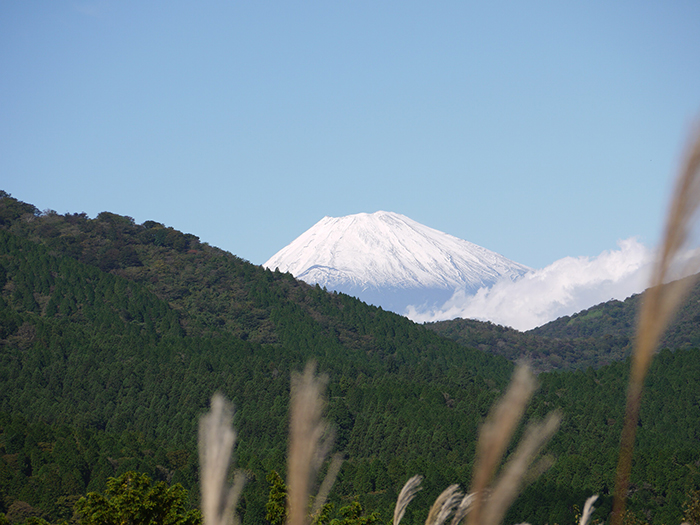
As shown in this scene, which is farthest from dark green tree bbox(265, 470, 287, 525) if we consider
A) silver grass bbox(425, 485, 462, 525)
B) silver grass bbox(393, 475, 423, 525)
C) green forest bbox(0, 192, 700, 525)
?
silver grass bbox(425, 485, 462, 525)

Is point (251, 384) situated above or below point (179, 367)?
below

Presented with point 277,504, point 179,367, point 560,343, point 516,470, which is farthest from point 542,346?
point 516,470

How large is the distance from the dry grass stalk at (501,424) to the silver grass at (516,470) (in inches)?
2.8

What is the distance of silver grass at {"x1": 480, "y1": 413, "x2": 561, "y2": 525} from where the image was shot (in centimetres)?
227

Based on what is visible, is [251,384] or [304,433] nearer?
[304,433]

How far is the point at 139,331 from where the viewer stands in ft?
254

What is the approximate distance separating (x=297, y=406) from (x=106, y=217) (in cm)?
11797

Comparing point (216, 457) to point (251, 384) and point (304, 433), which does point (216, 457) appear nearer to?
point (304, 433)

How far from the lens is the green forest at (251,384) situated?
41.6 metres

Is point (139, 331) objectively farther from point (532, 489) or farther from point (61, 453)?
point (532, 489)

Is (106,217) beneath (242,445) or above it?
above

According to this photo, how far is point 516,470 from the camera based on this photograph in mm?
2262

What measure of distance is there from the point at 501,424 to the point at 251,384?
2519 inches

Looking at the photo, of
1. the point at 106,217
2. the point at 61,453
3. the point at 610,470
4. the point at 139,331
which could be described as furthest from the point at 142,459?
the point at 106,217
